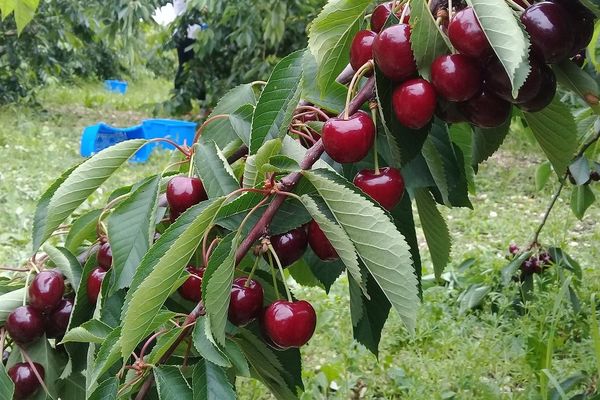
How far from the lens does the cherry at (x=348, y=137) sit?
54cm

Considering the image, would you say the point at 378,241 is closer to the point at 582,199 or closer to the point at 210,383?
the point at 210,383

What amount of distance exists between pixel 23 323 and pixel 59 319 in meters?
0.04

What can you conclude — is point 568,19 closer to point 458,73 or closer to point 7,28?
point 458,73

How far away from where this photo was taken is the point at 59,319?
2.50 ft

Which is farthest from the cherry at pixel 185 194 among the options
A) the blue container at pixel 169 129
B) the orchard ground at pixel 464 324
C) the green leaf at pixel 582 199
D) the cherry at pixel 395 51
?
the blue container at pixel 169 129

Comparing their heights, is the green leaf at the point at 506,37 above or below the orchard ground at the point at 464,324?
above

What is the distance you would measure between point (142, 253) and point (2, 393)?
0.20 m

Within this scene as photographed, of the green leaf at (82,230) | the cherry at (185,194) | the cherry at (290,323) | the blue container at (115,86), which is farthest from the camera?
the blue container at (115,86)

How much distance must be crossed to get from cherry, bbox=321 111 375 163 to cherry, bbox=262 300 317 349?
0.13 m

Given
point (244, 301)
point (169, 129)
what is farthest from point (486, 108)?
point (169, 129)

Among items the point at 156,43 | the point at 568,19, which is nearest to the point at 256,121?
the point at 568,19

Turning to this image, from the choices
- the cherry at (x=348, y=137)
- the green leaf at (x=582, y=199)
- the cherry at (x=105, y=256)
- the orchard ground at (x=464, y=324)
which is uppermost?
the cherry at (x=348, y=137)

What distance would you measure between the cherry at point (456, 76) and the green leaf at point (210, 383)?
29 centimetres

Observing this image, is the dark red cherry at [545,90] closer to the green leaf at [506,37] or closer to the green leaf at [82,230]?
the green leaf at [506,37]
